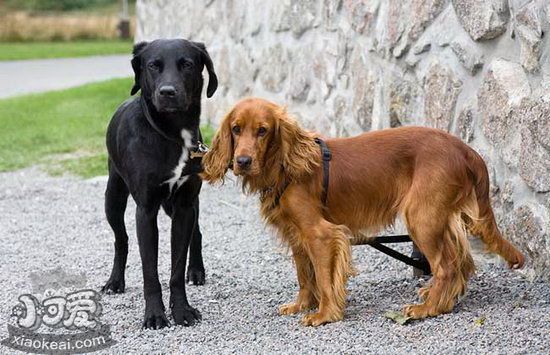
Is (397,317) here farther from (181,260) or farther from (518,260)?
(181,260)

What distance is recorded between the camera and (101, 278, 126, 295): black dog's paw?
16.3ft

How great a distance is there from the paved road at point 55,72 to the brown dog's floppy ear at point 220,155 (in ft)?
38.2

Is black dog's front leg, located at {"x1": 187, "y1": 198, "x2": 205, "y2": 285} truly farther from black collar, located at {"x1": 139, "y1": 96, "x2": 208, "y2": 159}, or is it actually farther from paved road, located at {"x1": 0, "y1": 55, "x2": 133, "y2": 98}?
paved road, located at {"x1": 0, "y1": 55, "x2": 133, "y2": 98}

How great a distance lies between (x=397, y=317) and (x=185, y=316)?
3.26 feet

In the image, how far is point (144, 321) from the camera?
4.27 meters

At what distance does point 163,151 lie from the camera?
169 inches

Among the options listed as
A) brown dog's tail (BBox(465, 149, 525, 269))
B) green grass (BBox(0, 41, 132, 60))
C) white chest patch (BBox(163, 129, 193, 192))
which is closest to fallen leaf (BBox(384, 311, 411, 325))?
brown dog's tail (BBox(465, 149, 525, 269))

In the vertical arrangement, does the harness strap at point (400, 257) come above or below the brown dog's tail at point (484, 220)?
below

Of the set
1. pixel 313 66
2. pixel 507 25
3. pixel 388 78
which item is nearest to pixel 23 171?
pixel 313 66

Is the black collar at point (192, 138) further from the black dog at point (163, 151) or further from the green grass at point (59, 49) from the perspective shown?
the green grass at point (59, 49)

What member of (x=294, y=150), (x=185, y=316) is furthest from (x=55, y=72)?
(x=294, y=150)

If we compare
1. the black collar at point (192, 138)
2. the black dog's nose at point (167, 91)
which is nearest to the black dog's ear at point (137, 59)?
the black collar at point (192, 138)

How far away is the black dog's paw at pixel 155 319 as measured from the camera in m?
4.25

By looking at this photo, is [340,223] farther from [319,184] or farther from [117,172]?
[117,172]
